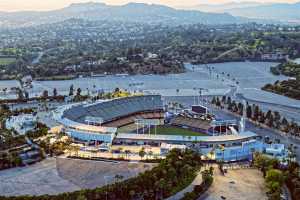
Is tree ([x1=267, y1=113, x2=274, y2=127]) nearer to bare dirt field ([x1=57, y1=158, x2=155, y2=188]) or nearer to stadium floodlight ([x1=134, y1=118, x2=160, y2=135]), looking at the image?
stadium floodlight ([x1=134, y1=118, x2=160, y2=135])

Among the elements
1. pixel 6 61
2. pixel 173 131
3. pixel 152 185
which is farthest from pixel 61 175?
pixel 6 61

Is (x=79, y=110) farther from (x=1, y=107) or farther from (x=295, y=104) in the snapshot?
(x=295, y=104)

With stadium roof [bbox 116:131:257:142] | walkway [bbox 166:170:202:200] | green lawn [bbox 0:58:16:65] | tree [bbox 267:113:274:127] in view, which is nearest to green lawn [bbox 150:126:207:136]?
stadium roof [bbox 116:131:257:142]

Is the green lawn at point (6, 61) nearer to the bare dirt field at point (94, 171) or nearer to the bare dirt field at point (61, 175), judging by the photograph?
the bare dirt field at point (61, 175)

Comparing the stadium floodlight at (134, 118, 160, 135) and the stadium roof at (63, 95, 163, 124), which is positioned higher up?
the stadium roof at (63, 95, 163, 124)

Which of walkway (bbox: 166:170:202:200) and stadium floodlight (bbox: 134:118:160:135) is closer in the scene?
walkway (bbox: 166:170:202:200)

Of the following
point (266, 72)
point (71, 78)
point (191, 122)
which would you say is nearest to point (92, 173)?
point (191, 122)
